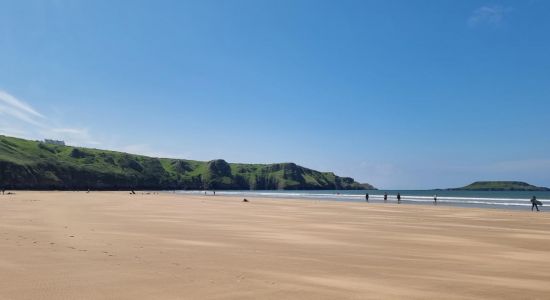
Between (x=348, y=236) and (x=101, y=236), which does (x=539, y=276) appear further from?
(x=101, y=236)

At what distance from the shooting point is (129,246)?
1408 centimetres

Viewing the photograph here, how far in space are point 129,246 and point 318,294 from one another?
26.8 ft

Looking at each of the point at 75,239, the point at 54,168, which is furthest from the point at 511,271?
the point at 54,168

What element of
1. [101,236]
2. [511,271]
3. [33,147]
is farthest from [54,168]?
[511,271]

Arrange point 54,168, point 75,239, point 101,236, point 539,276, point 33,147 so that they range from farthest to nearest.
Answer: point 33,147 → point 54,168 → point 101,236 → point 75,239 → point 539,276

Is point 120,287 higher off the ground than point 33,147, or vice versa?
point 33,147

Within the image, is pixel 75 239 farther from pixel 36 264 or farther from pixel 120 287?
pixel 120 287

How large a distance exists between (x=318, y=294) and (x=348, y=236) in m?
12.2

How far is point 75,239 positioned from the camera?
15.3 metres

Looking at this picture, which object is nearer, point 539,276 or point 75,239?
point 539,276

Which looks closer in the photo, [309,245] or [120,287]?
[120,287]

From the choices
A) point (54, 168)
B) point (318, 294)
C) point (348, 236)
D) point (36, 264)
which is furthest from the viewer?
point (54, 168)

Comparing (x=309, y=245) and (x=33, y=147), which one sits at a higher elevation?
(x=33, y=147)

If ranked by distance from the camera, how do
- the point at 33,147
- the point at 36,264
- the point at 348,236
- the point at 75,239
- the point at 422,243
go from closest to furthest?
1. the point at 36,264
2. the point at 75,239
3. the point at 422,243
4. the point at 348,236
5. the point at 33,147
